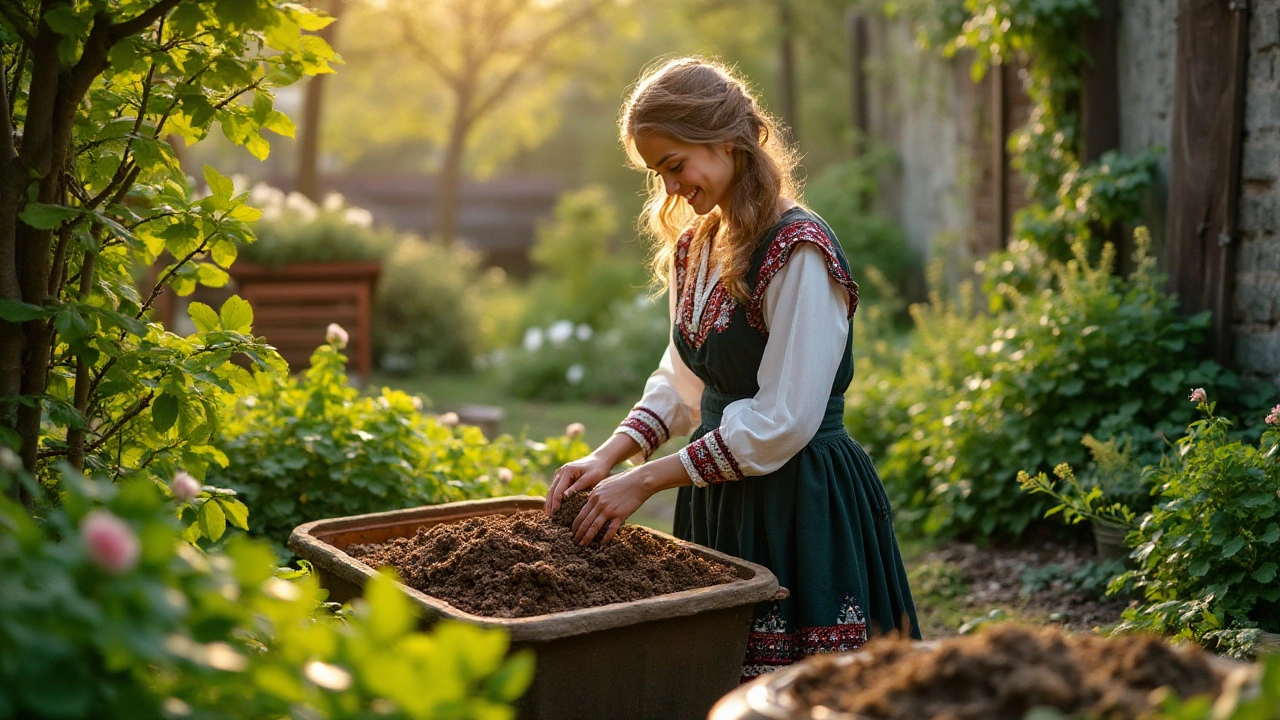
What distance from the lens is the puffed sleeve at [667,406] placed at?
2820 millimetres

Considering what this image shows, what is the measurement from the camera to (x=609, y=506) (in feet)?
7.64

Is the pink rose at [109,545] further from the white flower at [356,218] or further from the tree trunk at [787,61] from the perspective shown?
the tree trunk at [787,61]

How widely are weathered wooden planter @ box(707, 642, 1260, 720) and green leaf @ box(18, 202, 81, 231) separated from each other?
4.40ft

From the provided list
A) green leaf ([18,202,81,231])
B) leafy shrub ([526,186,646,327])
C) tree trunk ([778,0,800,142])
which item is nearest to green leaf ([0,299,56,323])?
green leaf ([18,202,81,231])

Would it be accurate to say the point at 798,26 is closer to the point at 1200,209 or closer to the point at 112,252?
the point at 1200,209

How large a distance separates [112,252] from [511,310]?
1155cm

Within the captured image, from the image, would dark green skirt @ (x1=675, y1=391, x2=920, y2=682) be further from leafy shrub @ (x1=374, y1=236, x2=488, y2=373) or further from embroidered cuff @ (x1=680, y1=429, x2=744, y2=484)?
leafy shrub @ (x1=374, y1=236, x2=488, y2=373)

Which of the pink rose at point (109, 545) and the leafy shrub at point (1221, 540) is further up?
the pink rose at point (109, 545)

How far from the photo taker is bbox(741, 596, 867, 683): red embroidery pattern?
2441mm

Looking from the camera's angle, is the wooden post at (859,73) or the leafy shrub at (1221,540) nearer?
the leafy shrub at (1221,540)

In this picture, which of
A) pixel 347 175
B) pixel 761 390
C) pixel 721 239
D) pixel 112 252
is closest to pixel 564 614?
pixel 761 390

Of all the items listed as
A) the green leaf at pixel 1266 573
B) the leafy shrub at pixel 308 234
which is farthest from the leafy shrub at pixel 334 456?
the leafy shrub at pixel 308 234

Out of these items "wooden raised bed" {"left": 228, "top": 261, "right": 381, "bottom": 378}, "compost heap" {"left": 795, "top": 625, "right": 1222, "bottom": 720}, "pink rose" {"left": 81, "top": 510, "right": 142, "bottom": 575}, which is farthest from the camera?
"wooden raised bed" {"left": 228, "top": 261, "right": 381, "bottom": 378}

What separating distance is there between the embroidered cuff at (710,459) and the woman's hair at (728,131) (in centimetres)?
33
